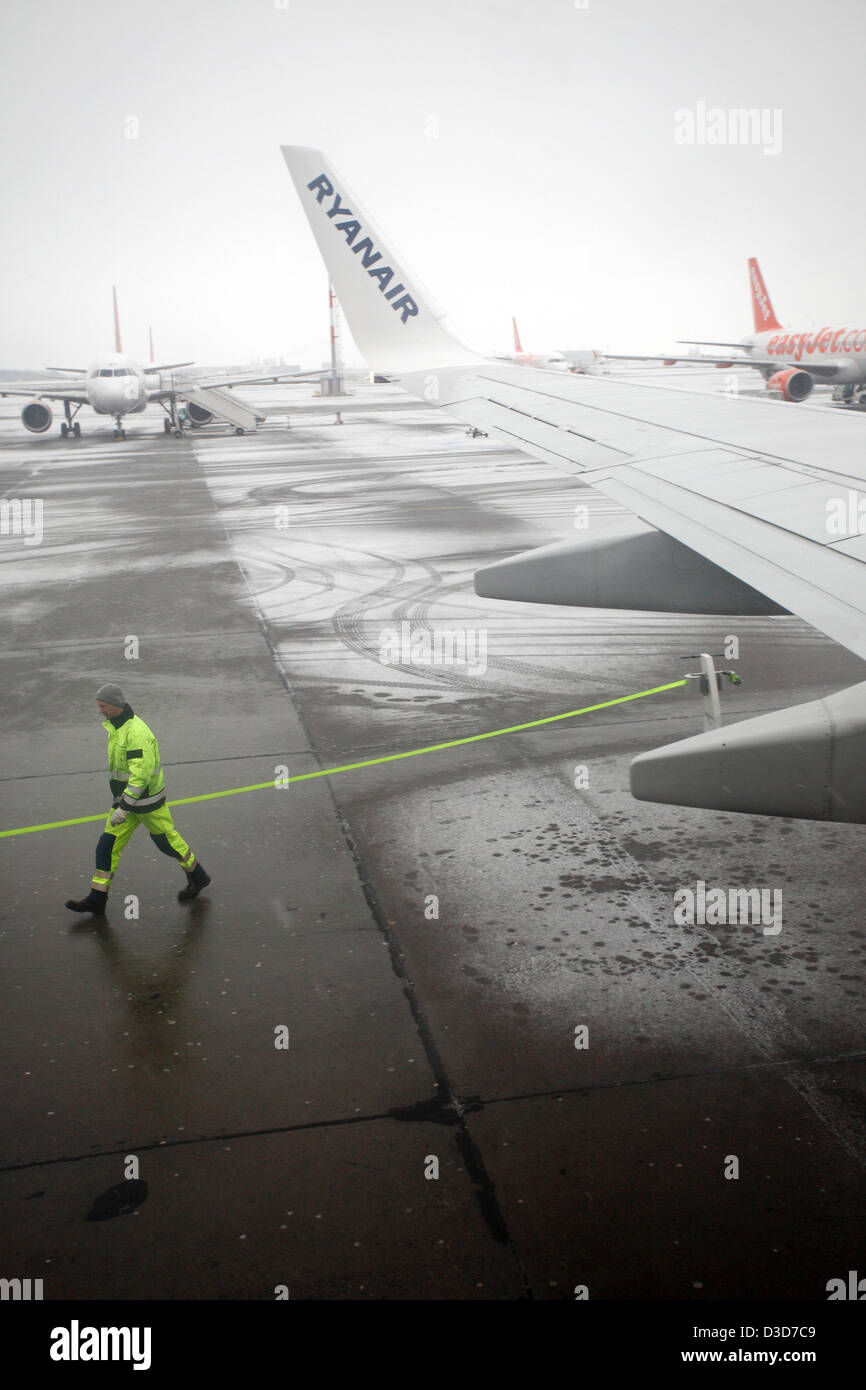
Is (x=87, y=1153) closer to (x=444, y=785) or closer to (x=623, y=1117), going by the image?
(x=623, y=1117)

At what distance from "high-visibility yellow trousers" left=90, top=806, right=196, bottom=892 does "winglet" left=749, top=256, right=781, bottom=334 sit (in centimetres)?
5521

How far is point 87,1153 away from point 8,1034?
132cm

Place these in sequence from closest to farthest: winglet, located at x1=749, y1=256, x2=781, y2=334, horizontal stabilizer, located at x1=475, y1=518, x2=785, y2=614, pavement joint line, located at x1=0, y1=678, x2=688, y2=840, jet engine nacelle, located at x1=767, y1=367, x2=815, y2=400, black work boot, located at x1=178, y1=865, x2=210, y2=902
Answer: horizontal stabilizer, located at x1=475, y1=518, x2=785, y2=614, black work boot, located at x1=178, y1=865, x2=210, y2=902, pavement joint line, located at x1=0, y1=678, x2=688, y2=840, jet engine nacelle, located at x1=767, y1=367, x2=815, y2=400, winglet, located at x1=749, y1=256, x2=781, y2=334

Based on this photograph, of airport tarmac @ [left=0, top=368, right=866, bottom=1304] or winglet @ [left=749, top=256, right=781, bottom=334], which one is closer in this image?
airport tarmac @ [left=0, top=368, right=866, bottom=1304]

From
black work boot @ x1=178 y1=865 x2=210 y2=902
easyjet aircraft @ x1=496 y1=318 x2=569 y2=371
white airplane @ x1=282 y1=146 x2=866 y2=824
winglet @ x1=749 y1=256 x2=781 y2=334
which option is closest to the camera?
white airplane @ x1=282 y1=146 x2=866 y2=824

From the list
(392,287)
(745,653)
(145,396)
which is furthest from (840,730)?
(145,396)

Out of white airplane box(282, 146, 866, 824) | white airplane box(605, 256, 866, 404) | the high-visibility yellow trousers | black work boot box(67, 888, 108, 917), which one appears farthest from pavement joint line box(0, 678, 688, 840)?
white airplane box(605, 256, 866, 404)

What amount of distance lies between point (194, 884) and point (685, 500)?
4613 mm

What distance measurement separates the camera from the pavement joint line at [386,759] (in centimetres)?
955

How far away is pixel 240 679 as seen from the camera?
13562 millimetres

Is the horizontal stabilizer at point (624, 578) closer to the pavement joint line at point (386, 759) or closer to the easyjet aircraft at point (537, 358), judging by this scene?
the pavement joint line at point (386, 759)

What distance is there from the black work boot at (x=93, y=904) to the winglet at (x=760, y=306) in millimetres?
55678

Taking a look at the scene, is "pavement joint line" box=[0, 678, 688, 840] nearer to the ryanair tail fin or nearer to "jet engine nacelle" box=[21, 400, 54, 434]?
the ryanair tail fin

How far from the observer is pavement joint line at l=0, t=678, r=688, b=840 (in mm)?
9555
